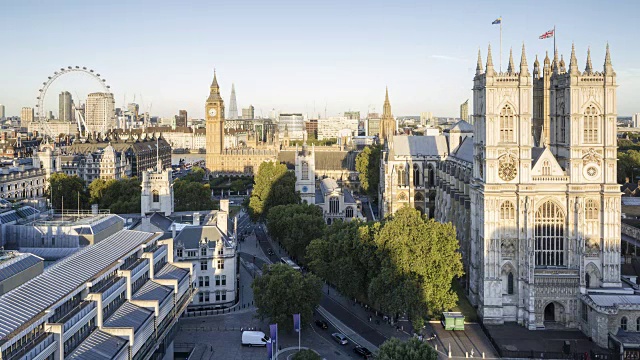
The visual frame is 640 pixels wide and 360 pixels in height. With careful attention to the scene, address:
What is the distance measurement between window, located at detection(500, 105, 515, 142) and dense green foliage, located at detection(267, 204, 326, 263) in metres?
25.8

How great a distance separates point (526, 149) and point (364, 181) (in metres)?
76.8

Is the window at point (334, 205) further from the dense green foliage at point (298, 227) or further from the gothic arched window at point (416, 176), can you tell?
the dense green foliage at point (298, 227)

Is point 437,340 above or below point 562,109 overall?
below

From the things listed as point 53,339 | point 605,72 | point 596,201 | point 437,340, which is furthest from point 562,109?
point 53,339

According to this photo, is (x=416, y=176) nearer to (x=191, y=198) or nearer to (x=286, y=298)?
(x=191, y=198)

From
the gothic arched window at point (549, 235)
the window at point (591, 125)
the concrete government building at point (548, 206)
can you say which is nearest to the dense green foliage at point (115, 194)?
the concrete government building at point (548, 206)

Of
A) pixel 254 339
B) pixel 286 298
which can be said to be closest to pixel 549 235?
pixel 286 298

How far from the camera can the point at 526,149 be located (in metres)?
55.9

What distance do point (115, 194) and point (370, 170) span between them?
54.1 m

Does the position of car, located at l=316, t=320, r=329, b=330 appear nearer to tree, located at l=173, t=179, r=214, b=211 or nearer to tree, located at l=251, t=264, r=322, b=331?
tree, located at l=251, t=264, r=322, b=331

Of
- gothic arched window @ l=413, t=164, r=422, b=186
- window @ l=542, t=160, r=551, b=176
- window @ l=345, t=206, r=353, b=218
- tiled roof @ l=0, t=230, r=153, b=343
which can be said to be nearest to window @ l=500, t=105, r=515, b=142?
window @ l=542, t=160, r=551, b=176

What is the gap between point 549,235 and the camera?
55.8 meters

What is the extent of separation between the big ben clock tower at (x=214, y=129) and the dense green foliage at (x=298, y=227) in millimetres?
105436

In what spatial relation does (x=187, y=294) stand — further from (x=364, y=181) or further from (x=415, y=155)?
(x=364, y=181)
